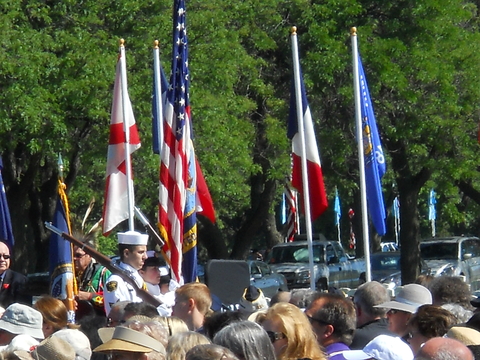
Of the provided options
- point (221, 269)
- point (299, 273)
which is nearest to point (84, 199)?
point (299, 273)

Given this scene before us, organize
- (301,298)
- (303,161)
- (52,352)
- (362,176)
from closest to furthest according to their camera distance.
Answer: (52,352) → (301,298) → (303,161) → (362,176)

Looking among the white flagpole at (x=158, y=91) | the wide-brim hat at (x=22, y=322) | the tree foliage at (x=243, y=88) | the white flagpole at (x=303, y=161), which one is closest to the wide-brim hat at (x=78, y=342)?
the wide-brim hat at (x=22, y=322)

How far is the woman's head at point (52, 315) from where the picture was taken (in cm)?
Answer: 722

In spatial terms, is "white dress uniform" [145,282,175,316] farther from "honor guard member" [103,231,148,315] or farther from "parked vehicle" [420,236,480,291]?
"parked vehicle" [420,236,480,291]

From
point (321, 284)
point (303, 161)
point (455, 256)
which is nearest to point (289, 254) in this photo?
point (321, 284)

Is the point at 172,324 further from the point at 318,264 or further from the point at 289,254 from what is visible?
the point at 289,254

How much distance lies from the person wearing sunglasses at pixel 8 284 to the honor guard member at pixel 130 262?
1.17 meters

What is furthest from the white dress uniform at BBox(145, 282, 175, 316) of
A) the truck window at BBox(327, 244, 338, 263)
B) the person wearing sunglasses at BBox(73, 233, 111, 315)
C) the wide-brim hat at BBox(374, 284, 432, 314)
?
the truck window at BBox(327, 244, 338, 263)

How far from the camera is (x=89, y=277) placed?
984 cm

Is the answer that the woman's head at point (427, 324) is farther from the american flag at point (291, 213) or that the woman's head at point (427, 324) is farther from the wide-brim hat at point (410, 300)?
the american flag at point (291, 213)

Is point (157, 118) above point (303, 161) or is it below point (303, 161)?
above

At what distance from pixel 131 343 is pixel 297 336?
1.00 metres

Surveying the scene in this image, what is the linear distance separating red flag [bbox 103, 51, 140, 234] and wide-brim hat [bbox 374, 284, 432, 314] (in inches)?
172

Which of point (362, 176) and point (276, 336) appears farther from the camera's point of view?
point (362, 176)
